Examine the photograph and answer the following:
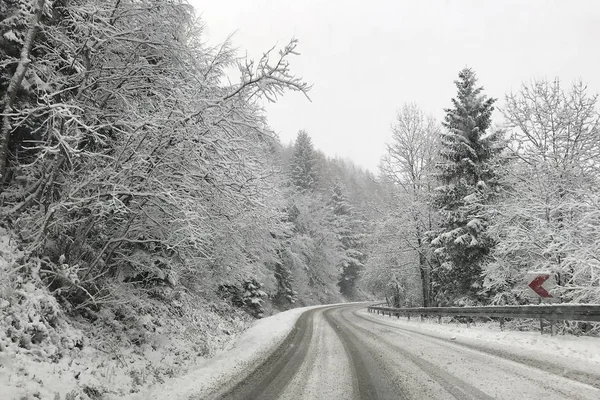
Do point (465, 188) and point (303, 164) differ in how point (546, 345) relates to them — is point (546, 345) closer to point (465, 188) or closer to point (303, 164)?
point (465, 188)

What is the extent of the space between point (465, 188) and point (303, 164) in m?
37.6

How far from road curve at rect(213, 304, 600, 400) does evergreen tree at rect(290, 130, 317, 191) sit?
45.9 m

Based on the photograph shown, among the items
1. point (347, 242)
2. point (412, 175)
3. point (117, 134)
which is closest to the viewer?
point (117, 134)

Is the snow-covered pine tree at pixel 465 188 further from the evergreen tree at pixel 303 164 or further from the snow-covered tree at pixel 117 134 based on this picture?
the evergreen tree at pixel 303 164

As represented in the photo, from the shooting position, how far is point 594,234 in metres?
12.8

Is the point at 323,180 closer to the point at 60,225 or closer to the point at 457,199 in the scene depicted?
the point at 457,199

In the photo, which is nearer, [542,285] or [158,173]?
[158,173]

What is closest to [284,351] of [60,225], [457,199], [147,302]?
[147,302]

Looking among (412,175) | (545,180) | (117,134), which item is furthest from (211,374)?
(412,175)

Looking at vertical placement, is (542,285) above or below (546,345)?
above

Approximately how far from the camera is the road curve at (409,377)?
5.34 metres

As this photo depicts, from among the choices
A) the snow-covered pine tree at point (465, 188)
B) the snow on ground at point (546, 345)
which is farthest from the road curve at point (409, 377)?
the snow-covered pine tree at point (465, 188)

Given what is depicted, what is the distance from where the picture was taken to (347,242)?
196ft

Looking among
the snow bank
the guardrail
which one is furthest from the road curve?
the guardrail
